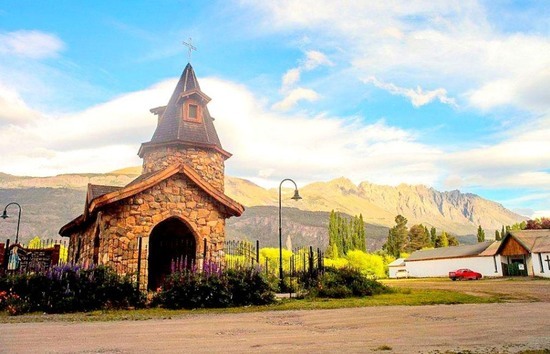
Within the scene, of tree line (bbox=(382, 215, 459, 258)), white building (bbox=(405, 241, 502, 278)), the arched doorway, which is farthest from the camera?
tree line (bbox=(382, 215, 459, 258))

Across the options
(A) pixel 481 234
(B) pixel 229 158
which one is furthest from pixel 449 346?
(A) pixel 481 234

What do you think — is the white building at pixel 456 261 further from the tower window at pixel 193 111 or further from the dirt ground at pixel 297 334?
the dirt ground at pixel 297 334

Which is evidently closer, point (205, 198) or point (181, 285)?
point (181, 285)

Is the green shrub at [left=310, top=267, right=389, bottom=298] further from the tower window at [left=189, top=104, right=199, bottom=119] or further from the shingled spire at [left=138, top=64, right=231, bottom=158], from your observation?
the tower window at [left=189, top=104, right=199, bottom=119]

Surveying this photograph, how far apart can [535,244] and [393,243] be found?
149ft

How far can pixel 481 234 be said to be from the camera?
83500 millimetres

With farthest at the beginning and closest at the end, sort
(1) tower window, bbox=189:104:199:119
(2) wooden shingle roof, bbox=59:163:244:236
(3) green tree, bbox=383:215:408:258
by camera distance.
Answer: (3) green tree, bbox=383:215:408:258 → (1) tower window, bbox=189:104:199:119 → (2) wooden shingle roof, bbox=59:163:244:236

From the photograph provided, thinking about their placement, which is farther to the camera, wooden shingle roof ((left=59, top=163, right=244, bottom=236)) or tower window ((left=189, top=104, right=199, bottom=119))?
tower window ((left=189, top=104, right=199, bottom=119))

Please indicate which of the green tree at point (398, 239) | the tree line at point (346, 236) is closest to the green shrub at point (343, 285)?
the tree line at point (346, 236)

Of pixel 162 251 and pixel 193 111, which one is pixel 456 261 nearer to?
pixel 193 111

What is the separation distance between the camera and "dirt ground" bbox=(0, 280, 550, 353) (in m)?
5.68

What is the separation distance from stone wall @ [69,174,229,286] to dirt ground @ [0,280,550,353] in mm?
4669

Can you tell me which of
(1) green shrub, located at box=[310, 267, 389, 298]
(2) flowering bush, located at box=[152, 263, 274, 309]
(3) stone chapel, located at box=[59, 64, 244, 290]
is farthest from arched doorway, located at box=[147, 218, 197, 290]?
(2) flowering bush, located at box=[152, 263, 274, 309]

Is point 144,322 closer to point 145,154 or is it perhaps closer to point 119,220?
point 119,220
